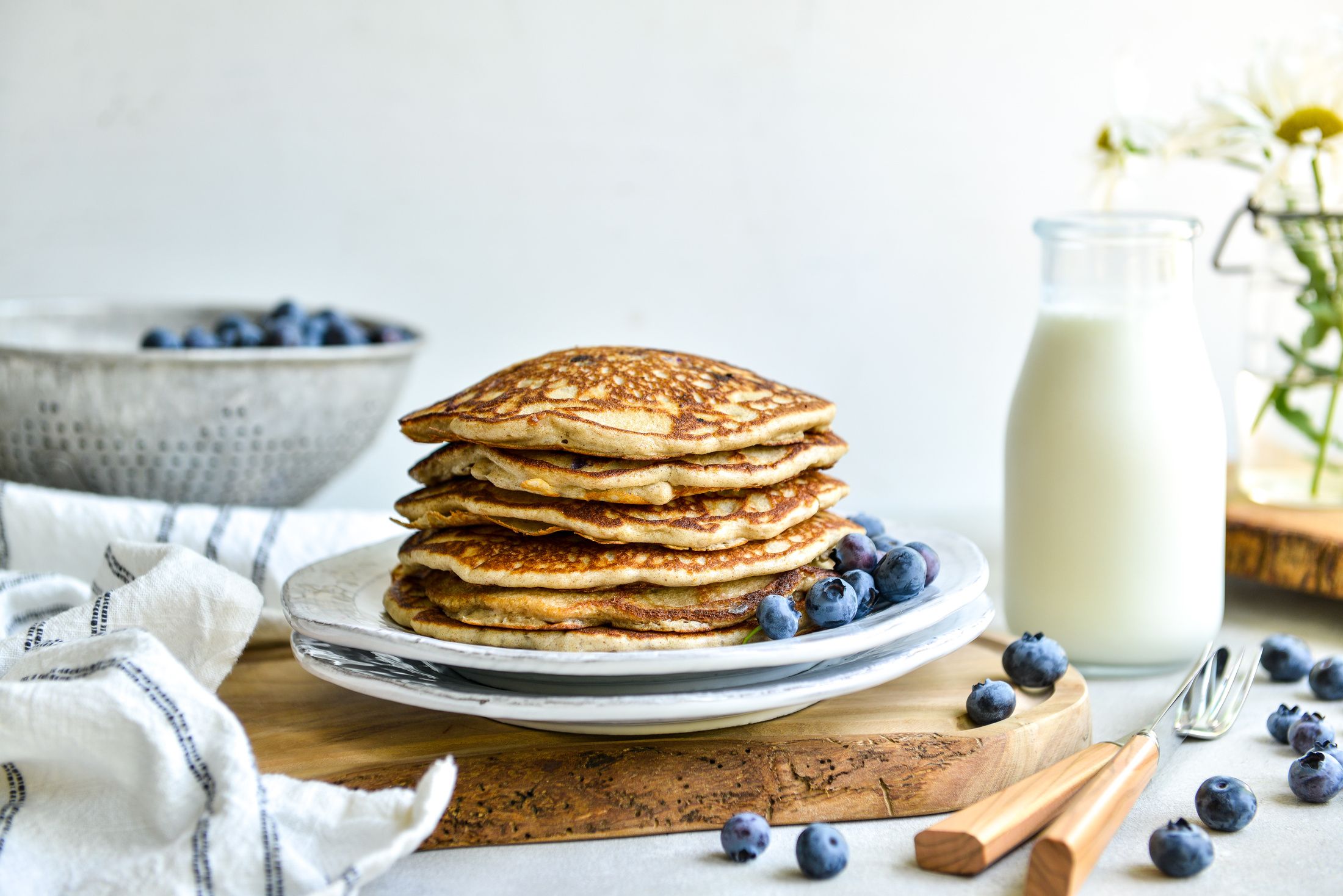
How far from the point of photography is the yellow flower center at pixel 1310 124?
1.51 m

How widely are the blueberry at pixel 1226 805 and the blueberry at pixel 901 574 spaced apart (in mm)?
291

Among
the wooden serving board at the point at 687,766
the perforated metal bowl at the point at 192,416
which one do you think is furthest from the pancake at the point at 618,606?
the perforated metal bowl at the point at 192,416

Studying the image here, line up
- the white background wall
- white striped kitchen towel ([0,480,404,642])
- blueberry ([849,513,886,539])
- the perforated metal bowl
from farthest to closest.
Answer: the white background wall
the perforated metal bowl
white striped kitchen towel ([0,480,404,642])
blueberry ([849,513,886,539])

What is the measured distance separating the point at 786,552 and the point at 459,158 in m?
1.55

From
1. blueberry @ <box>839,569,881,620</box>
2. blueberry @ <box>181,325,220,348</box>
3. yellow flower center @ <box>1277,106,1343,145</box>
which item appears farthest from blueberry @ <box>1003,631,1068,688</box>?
blueberry @ <box>181,325,220,348</box>

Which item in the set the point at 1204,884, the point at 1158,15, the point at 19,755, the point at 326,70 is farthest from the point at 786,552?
the point at 1158,15

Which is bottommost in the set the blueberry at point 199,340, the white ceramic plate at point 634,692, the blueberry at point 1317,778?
the blueberry at point 1317,778

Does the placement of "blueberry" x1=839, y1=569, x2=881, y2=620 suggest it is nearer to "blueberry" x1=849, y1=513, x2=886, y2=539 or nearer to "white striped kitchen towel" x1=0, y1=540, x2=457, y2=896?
"blueberry" x1=849, y1=513, x2=886, y2=539

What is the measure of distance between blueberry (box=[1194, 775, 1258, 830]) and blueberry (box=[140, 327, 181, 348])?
4.99 feet

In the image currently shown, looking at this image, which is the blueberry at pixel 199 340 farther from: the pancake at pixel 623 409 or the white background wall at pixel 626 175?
the pancake at pixel 623 409

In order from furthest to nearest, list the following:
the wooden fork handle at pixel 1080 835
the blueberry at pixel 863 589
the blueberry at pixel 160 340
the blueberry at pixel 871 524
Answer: the blueberry at pixel 160 340 < the blueberry at pixel 871 524 < the blueberry at pixel 863 589 < the wooden fork handle at pixel 1080 835

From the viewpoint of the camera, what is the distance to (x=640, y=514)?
1.01 m

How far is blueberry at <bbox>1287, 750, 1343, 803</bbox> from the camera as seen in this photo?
100 centimetres

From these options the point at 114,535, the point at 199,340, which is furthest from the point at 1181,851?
the point at 199,340
